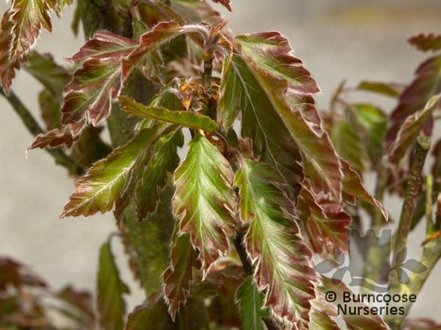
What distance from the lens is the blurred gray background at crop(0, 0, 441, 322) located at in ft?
8.96

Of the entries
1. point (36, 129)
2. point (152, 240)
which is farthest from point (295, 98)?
point (36, 129)

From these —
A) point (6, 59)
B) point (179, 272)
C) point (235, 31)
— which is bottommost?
point (235, 31)

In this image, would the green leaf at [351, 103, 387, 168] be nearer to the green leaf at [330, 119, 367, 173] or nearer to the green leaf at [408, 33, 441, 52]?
the green leaf at [330, 119, 367, 173]

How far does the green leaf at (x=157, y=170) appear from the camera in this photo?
82 cm

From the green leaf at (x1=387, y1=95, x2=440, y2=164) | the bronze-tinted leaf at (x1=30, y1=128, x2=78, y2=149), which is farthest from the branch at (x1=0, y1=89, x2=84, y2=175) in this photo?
the green leaf at (x1=387, y1=95, x2=440, y2=164)

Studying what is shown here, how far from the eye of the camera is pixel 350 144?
53.2 inches

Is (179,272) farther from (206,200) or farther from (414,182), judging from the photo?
(414,182)

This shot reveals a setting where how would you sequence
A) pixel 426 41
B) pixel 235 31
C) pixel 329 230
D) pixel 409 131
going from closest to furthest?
pixel 329 230 → pixel 409 131 → pixel 426 41 → pixel 235 31

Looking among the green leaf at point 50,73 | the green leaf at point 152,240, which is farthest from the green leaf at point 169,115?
the green leaf at point 50,73

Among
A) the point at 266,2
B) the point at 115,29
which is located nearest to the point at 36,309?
the point at 115,29

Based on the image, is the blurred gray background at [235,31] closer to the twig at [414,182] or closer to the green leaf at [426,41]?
the green leaf at [426,41]

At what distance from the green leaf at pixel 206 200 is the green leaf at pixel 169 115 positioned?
3 cm

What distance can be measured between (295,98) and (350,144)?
61 cm

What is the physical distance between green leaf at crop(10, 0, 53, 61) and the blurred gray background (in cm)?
152
